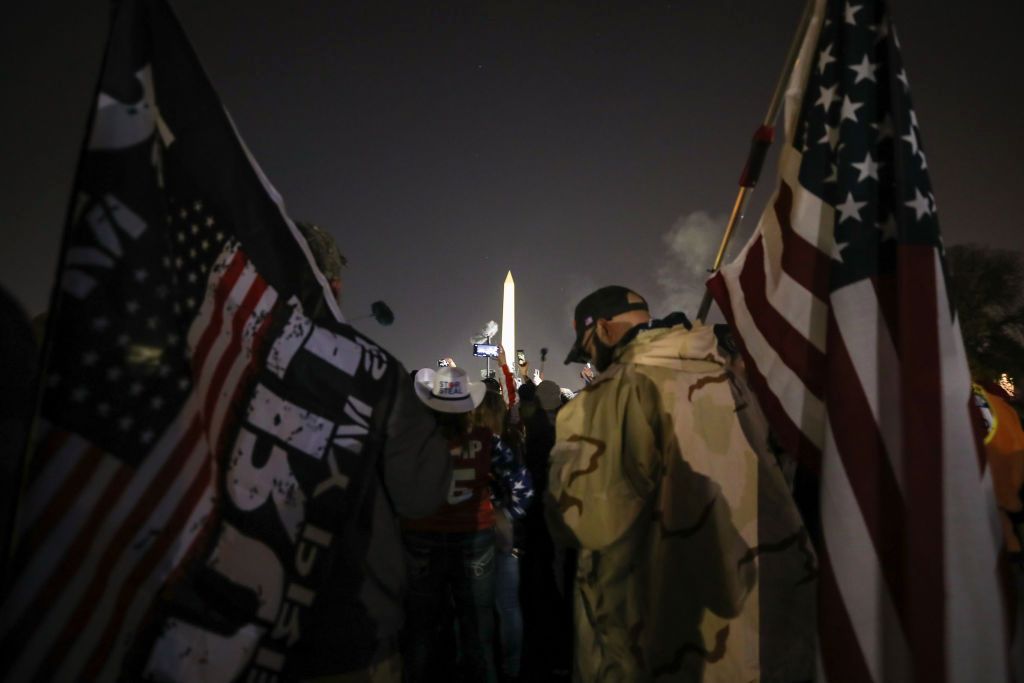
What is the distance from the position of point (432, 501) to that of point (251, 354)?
882 millimetres

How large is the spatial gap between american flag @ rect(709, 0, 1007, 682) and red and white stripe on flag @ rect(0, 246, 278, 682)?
2036 millimetres

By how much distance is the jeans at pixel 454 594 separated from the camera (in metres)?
3.78

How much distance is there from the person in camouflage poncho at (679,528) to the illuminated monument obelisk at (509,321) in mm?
55857

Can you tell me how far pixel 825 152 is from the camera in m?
2.22

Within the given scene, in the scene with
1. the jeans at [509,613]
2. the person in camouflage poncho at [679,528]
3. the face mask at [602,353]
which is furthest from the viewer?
the jeans at [509,613]

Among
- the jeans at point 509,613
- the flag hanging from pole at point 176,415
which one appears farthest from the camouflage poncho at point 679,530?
the jeans at point 509,613

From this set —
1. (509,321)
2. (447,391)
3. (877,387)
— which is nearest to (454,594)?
(447,391)

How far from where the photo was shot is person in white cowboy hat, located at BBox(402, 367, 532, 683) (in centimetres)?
377

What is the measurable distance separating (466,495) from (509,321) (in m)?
56.9

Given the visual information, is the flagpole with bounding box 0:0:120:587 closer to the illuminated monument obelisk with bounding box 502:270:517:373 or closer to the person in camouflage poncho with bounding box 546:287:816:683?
the person in camouflage poncho with bounding box 546:287:816:683

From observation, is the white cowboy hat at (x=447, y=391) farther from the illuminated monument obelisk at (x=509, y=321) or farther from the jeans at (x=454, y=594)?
the illuminated monument obelisk at (x=509, y=321)

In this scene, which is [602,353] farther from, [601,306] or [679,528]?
[679,528]

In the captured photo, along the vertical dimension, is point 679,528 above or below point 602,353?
below

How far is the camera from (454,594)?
3.91 meters
